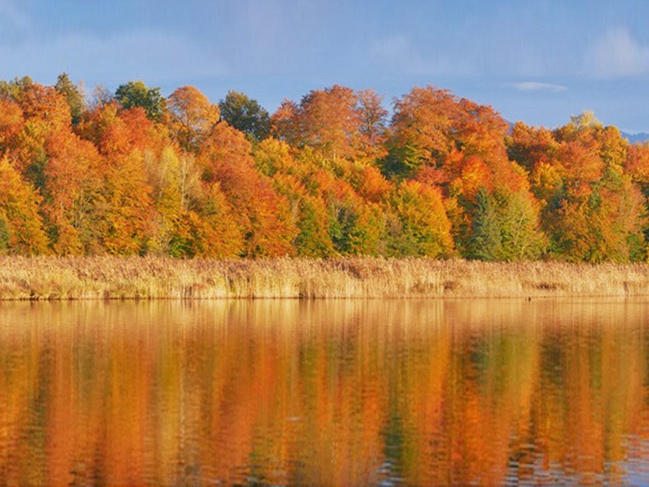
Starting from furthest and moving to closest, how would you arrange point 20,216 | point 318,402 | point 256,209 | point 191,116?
point 191,116
point 256,209
point 20,216
point 318,402

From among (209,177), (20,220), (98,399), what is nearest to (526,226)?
(209,177)

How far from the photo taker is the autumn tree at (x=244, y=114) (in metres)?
96.1

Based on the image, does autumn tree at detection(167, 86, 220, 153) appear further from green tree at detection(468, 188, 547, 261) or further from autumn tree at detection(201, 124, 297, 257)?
green tree at detection(468, 188, 547, 261)

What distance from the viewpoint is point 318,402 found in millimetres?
19750

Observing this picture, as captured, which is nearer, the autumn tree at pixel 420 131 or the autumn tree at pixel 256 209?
the autumn tree at pixel 256 209

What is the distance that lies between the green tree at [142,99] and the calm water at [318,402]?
168 feet

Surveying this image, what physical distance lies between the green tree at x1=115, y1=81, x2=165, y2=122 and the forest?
0.13 meters

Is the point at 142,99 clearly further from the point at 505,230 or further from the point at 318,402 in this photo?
the point at 318,402

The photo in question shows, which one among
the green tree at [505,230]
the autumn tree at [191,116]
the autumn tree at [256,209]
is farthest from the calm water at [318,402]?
the autumn tree at [191,116]

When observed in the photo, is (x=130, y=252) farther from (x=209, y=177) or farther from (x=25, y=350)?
(x=25, y=350)

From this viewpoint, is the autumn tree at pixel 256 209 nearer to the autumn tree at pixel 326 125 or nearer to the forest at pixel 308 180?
the forest at pixel 308 180

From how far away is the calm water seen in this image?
48.4ft

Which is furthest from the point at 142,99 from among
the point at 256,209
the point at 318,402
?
the point at 318,402

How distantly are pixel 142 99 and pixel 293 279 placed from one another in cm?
4372
